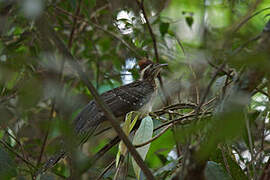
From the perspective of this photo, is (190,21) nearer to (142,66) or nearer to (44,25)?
(142,66)

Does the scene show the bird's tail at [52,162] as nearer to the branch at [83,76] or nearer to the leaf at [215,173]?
the leaf at [215,173]

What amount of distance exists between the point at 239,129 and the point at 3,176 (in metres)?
1.53

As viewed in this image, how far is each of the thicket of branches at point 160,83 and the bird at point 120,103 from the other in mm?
114

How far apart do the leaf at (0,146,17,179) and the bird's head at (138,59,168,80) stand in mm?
1831

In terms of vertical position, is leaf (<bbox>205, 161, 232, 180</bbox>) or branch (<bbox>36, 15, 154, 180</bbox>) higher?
branch (<bbox>36, 15, 154, 180</bbox>)

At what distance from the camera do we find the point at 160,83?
345 cm

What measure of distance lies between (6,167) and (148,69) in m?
1.95

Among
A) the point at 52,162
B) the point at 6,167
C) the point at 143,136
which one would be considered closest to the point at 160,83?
the point at 52,162

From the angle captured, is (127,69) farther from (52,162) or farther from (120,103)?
(52,162)

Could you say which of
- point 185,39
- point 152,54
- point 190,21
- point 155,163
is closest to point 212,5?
point 190,21

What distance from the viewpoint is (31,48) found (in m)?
3.46

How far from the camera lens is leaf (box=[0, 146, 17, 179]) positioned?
2.03m

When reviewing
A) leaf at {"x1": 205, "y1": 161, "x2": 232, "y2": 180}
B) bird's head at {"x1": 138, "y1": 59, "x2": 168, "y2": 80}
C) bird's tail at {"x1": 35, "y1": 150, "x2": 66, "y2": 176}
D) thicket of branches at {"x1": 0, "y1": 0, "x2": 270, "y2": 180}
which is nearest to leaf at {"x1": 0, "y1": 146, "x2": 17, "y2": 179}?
thicket of branches at {"x1": 0, "y1": 0, "x2": 270, "y2": 180}

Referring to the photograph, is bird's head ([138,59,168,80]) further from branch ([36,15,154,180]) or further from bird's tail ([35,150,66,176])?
branch ([36,15,154,180])
